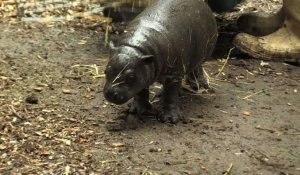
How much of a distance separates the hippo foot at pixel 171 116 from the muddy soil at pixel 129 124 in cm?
6

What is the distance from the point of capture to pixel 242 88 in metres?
5.41

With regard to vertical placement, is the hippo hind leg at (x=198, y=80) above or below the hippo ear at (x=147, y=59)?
below

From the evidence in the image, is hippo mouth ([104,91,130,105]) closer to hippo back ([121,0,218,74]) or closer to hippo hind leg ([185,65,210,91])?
hippo back ([121,0,218,74])

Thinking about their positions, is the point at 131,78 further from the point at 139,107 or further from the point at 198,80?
the point at 198,80

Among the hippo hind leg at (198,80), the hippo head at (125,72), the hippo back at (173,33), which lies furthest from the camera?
the hippo hind leg at (198,80)

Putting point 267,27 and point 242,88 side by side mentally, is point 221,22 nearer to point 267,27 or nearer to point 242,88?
point 267,27

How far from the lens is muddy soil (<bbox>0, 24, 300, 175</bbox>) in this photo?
372cm

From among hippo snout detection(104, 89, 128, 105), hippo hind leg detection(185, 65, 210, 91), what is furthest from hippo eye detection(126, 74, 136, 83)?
hippo hind leg detection(185, 65, 210, 91)

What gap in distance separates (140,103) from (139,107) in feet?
0.12

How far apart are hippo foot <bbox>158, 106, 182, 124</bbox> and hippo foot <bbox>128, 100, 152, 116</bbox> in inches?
6.0

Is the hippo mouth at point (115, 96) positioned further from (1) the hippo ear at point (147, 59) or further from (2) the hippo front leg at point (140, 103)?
(2) the hippo front leg at point (140, 103)

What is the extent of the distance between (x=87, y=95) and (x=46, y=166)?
1.36 metres

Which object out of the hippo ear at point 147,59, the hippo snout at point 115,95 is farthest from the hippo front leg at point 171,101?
the hippo snout at point 115,95

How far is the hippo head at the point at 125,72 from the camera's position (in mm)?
3973
